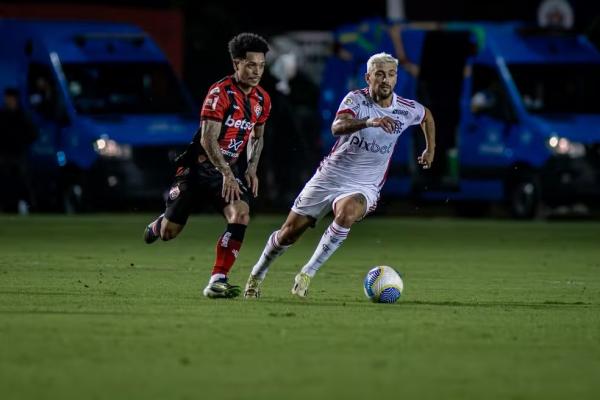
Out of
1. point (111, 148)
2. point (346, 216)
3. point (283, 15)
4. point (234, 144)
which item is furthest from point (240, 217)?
point (283, 15)

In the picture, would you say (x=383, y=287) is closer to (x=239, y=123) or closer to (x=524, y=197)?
(x=239, y=123)

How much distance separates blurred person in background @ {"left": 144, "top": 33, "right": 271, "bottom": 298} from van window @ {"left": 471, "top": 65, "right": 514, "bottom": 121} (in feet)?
44.5

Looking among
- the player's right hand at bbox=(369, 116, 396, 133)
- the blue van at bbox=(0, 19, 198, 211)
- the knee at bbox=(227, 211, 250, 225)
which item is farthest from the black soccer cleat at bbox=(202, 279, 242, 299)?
the blue van at bbox=(0, 19, 198, 211)

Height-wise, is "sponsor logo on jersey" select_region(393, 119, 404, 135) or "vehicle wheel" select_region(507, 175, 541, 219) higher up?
"sponsor logo on jersey" select_region(393, 119, 404, 135)

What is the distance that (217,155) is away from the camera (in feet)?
43.9

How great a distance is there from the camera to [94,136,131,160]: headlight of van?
27.1m

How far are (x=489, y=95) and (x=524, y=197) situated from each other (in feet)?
5.83

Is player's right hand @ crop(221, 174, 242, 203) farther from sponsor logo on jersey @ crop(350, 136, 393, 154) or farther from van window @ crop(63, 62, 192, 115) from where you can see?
van window @ crop(63, 62, 192, 115)

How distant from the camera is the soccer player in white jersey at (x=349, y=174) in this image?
13.5m

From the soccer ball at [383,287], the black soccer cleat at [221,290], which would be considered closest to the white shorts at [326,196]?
the soccer ball at [383,287]

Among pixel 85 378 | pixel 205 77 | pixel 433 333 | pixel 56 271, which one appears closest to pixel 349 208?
pixel 433 333

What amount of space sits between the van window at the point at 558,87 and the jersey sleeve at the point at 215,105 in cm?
1429

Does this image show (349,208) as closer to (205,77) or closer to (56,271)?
(56,271)

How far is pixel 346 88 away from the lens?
1168 inches
